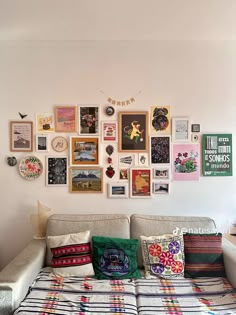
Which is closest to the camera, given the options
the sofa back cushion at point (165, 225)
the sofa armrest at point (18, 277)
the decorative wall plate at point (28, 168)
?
the sofa armrest at point (18, 277)

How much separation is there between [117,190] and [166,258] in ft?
2.74

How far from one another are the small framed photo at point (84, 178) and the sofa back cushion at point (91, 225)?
332 millimetres

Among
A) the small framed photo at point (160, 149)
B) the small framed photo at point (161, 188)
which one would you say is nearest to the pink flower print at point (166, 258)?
the small framed photo at point (161, 188)

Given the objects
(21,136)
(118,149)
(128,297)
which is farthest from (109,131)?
(128,297)

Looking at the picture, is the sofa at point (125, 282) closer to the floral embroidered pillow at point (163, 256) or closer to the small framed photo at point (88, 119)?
the floral embroidered pillow at point (163, 256)

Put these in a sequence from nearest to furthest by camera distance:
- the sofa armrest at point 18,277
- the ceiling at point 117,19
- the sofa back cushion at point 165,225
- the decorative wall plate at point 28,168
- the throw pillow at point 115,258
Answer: the sofa armrest at point 18,277 < the ceiling at point 117,19 < the throw pillow at point 115,258 < the sofa back cushion at point 165,225 < the decorative wall plate at point 28,168

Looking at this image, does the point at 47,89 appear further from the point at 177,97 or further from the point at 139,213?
the point at 139,213

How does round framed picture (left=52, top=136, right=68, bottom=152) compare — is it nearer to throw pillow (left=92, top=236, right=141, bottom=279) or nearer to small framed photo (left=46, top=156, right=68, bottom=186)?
small framed photo (left=46, top=156, right=68, bottom=186)

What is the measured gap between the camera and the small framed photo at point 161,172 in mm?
2855

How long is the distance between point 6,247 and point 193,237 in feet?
6.07

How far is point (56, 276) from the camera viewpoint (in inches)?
89.2

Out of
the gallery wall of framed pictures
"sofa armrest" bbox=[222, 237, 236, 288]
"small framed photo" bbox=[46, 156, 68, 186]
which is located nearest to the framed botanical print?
the gallery wall of framed pictures

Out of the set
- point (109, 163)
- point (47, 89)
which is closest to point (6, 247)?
point (109, 163)

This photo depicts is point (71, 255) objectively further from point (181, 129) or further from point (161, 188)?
point (181, 129)
